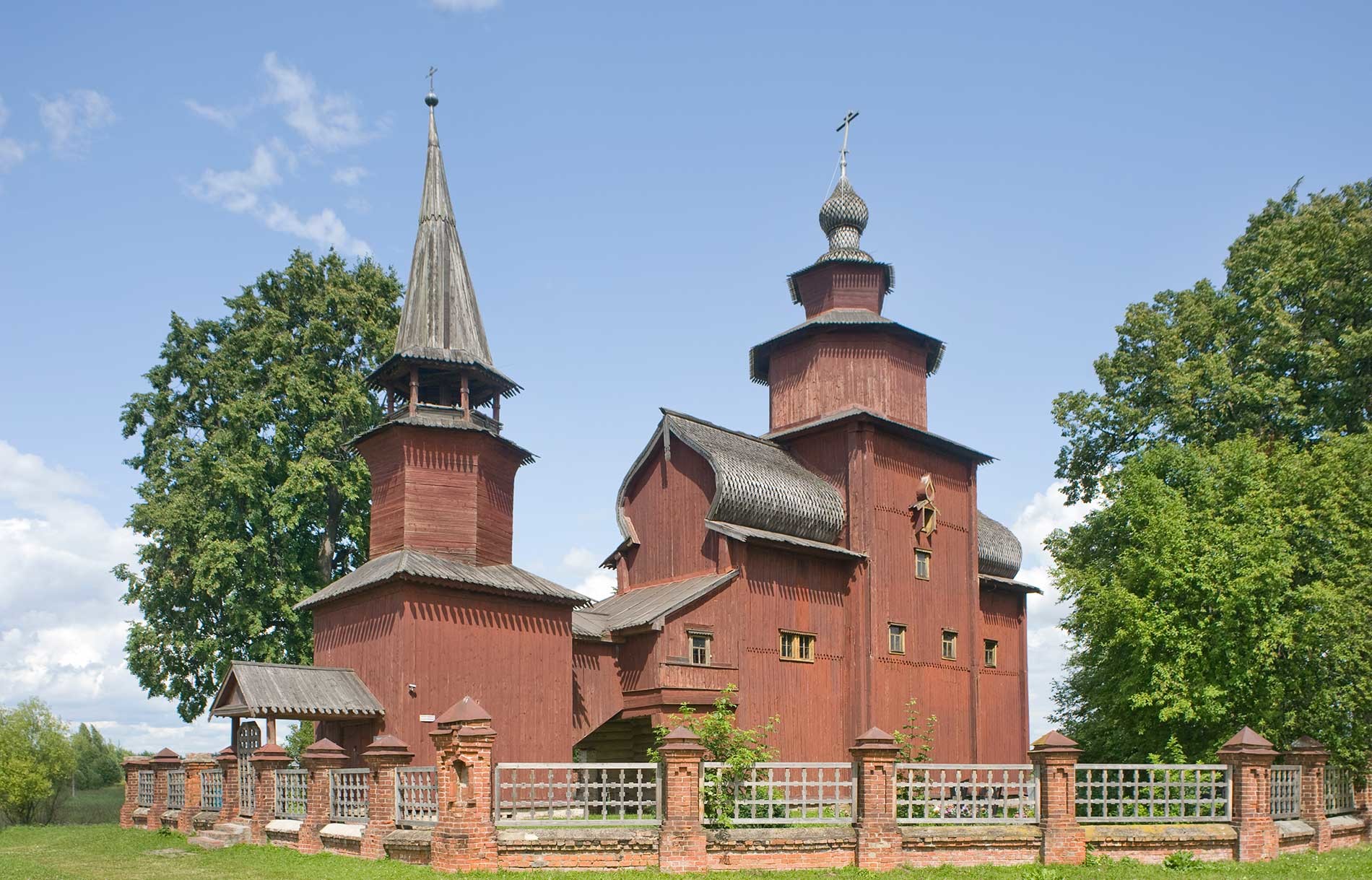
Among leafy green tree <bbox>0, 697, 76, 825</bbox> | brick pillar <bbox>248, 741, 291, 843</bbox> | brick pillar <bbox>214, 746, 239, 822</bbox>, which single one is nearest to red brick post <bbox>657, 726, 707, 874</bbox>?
brick pillar <bbox>248, 741, 291, 843</bbox>

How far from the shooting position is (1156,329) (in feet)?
104

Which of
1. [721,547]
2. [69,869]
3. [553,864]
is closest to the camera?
[553,864]

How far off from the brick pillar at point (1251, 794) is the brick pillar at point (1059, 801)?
305cm

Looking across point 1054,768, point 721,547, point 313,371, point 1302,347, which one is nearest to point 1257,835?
point 1054,768

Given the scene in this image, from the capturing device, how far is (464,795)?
54.7 ft

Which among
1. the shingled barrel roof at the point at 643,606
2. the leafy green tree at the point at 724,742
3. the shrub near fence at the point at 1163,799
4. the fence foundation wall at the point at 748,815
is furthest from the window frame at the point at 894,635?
the shrub near fence at the point at 1163,799

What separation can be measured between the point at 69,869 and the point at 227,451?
1654cm

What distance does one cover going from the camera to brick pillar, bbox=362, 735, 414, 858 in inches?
719

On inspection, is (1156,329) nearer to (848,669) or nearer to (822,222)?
(822,222)

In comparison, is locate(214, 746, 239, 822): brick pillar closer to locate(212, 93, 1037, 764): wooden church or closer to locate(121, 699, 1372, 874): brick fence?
locate(212, 93, 1037, 764): wooden church

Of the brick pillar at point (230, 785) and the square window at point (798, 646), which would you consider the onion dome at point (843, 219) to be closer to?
the square window at point (798, 646)

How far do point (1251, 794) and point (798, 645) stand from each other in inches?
366

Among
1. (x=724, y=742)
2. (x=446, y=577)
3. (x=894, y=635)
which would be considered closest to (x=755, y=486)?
(x=894, y=635)

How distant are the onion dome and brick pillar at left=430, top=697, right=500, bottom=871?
719 inches
